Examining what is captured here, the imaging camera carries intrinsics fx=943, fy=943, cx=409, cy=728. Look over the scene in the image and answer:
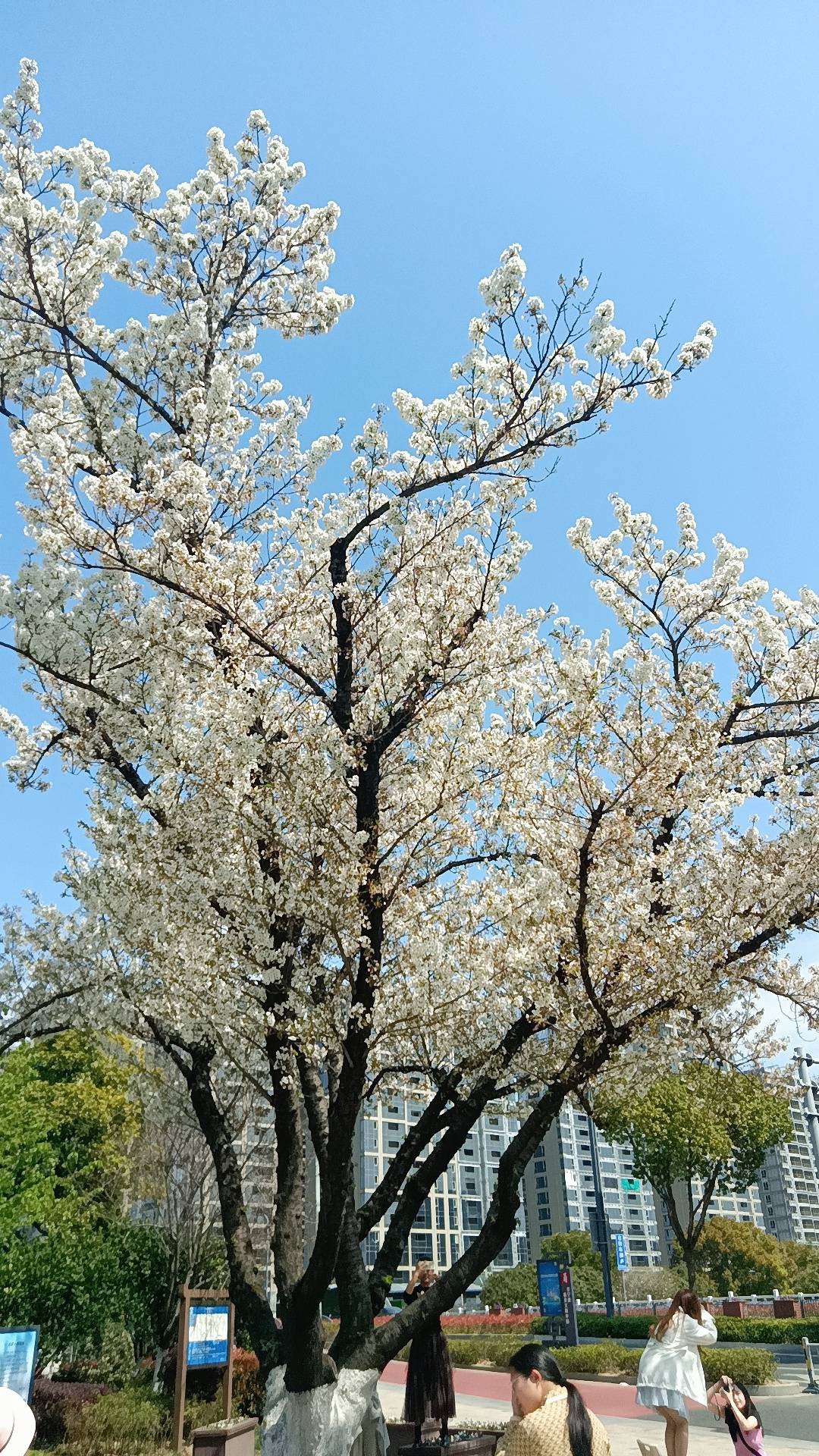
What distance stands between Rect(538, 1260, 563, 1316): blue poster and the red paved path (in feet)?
5.91

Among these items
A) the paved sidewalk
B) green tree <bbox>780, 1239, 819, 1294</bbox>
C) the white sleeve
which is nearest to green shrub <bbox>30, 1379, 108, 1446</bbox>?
the paved sidewalk

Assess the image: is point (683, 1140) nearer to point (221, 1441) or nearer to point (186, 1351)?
point (186, 1351)

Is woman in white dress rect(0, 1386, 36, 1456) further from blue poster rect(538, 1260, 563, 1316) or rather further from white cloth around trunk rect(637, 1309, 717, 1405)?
blue poster rect(538, 1260, 563, 1316)

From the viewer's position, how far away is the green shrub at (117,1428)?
12797mm

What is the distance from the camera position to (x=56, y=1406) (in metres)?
14.1

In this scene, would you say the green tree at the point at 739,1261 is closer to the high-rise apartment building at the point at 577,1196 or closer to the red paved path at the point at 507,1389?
the high-rise apartment building at the point at 577,1196

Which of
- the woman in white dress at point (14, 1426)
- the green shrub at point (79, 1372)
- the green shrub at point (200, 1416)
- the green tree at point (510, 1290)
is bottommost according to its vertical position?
the green tree at point (510, 1290)

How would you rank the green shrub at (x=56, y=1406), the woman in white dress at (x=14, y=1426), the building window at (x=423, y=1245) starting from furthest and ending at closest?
the building window at (x=423, y=1245), the green shrub at (x=56, y=1406), the woman in white dress at (x=14, y=1426)

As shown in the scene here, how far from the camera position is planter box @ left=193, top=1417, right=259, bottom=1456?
385 inches

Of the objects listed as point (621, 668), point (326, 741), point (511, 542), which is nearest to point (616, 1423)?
point (621, 668)

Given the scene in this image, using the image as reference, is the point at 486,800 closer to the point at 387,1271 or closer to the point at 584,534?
the point at 584,534

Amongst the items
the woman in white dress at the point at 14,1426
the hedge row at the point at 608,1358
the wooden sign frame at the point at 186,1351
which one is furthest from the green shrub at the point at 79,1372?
the woman in white dress at the point at 14,1426

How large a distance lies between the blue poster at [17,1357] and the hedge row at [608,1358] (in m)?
9.24

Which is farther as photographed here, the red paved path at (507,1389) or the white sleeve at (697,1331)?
the red paved path at (507,1389)
